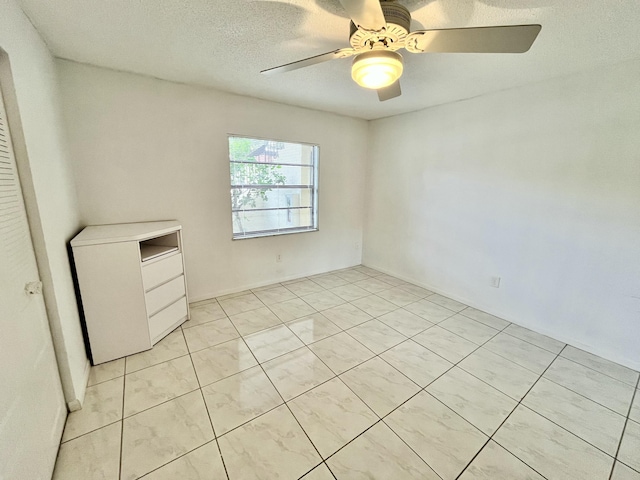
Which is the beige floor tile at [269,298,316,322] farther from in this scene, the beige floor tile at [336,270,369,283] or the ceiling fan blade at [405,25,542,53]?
the ceiling fan blade at [405,25,542,53]

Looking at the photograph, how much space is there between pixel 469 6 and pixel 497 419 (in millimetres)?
2362

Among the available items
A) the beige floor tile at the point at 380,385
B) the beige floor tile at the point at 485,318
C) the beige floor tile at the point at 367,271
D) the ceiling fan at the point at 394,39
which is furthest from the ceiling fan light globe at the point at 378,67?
the beige floor tile at the point at 367,271

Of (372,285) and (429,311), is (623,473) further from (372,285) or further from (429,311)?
(372,285)

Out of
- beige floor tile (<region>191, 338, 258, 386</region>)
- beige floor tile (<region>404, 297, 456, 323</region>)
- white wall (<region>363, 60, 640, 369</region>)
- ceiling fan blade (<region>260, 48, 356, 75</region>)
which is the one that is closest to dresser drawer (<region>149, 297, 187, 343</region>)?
beige floor tile (<region>191, 338, 258, 386</region>)

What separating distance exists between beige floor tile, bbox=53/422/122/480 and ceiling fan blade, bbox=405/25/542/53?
2.57 meters

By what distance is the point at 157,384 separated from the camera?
5.74 ft

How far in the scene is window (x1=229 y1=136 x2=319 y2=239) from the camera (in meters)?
3.04

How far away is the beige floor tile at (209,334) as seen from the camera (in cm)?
219

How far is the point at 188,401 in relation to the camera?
162cm

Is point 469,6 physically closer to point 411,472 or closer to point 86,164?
point 411,472

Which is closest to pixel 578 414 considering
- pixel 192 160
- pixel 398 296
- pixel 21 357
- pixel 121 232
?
pixel 398 296

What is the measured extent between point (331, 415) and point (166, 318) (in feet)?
5.40

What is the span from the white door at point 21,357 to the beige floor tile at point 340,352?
156 cm

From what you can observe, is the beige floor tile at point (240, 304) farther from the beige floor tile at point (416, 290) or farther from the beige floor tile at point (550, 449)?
the beige floor tile at point (550, 449)
